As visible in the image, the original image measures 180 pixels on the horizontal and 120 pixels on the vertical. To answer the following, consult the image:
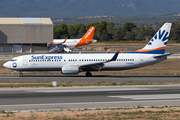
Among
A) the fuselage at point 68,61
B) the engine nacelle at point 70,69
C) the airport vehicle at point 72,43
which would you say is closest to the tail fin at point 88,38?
the airport vehicle at point 72,43

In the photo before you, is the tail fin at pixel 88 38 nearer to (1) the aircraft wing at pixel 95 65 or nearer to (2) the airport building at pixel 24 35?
(2) the airport building at pixel 24 35

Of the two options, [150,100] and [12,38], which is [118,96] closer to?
[150,100]

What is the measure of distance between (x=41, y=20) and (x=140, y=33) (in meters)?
95.9

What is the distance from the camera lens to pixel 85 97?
27406mm

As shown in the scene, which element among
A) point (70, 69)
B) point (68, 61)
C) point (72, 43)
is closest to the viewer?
point (70, 69)

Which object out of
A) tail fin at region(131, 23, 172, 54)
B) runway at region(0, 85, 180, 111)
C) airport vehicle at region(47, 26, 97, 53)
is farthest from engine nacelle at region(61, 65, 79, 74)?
airport vehicle at region(47, 26, 97, 53)

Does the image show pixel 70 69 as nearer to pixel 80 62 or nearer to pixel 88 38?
pixel 80 62

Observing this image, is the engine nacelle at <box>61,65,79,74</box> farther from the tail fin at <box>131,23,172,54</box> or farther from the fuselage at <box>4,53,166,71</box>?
the tail fin at <box>131,23,172,54</box>

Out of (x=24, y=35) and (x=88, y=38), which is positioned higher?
(x=24, y=35)

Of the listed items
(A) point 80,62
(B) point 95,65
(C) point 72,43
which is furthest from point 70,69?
(C) point 72,43

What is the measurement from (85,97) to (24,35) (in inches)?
2907

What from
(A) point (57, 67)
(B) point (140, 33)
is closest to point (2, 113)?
(A) point (57, 67)

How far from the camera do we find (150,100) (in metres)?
26.1

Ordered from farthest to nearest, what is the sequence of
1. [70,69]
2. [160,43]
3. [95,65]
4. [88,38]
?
[88,38], [160,43], [95,65], [70,69]
